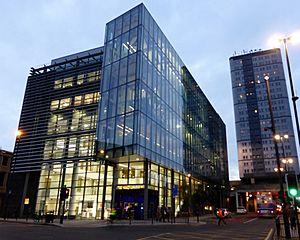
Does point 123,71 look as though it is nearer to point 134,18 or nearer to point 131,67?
point 131,67

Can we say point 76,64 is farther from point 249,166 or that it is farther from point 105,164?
point 249,166

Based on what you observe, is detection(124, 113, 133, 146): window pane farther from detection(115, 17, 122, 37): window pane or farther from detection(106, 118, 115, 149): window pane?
detection(115, 17, 122, 37): window pane

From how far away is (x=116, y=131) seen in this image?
35.0 metres

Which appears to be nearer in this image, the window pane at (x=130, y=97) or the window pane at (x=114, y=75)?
the window pane at (x=130, y=97)

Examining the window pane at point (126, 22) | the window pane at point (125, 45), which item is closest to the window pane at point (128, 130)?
the window pane at point (125, 45)

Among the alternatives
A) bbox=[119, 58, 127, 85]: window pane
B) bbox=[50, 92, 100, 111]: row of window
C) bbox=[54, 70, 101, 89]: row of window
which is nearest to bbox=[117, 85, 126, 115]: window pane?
bbox=[119, 58, 127, 85]: window pane

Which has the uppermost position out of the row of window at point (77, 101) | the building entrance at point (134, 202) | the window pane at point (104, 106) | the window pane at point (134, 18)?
the window pane at point (134, 18)

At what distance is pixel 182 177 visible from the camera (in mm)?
47062

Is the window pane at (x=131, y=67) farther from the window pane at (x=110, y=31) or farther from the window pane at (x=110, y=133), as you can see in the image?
the window pane at (x=110, y=31)

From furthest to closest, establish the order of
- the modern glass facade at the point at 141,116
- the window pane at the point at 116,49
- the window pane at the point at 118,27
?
1. the window pane at the point at 118,27
2. the window pane at the point at 116,49
3. the modern glass facade at the point at 141,116

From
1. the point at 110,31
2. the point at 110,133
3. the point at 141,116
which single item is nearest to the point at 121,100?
the point at 141,116

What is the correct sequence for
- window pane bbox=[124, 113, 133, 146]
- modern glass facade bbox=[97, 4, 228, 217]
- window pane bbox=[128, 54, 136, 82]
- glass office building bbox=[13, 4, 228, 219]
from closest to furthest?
window pane bbox=[124, 113, 133, 146]
modern glass facade bbox=[97, 4, 228, 217]
glass office building bbox=[13, 4, 228, 219]
window pane bbox=[128, 54, 136, 82]

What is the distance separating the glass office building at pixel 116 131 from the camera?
35250 mm

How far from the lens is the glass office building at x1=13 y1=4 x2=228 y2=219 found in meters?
35.2
